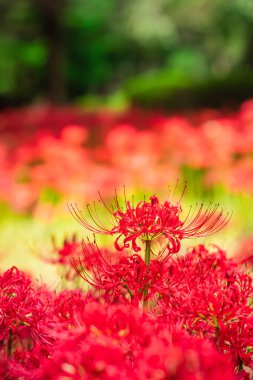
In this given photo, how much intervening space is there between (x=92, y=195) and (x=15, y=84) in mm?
15077

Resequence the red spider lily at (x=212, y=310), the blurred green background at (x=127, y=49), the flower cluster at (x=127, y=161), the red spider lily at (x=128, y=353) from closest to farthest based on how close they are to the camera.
Result: the red spider lily at (x=128, y=353) → the red spider lily at (x=212, y=310) → the flower cluster at (x=127, y=161) → the blurred green background at (x=127, y=49)

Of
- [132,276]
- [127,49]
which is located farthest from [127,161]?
[127,49]

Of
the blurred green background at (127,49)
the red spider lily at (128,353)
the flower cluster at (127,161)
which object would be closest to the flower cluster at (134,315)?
the red spider lily at (128,353)

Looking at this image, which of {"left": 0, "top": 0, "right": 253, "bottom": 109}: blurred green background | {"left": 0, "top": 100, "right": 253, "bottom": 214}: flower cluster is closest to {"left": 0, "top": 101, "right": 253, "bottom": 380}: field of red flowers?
{"left": 0, "top": 100, "right": 253, "bottom": 214}: flower cluster

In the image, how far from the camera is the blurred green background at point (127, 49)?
40.1ft

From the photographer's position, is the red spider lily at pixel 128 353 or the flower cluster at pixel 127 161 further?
the flower cluster at pixel 127 161

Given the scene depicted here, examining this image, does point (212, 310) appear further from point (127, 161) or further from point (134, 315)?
point (127, 161)

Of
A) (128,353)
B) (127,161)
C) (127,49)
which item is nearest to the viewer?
(128,353)

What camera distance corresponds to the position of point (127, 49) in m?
24.0

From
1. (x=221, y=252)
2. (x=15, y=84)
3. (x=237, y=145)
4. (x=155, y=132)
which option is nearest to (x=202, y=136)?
(x=237, y=145)

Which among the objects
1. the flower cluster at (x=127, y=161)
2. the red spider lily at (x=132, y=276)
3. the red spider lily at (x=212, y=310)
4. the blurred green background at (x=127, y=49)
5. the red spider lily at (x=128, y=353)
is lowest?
the red spider lily at (x=128, y=353)

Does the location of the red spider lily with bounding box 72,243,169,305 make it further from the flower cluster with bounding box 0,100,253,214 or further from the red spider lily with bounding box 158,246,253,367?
the flower cluster with bounding box 0,100,253,214

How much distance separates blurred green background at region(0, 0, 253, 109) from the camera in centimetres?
1222

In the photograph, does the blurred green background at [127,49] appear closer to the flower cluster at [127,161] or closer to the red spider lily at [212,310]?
the flower cluster at [127,161]
